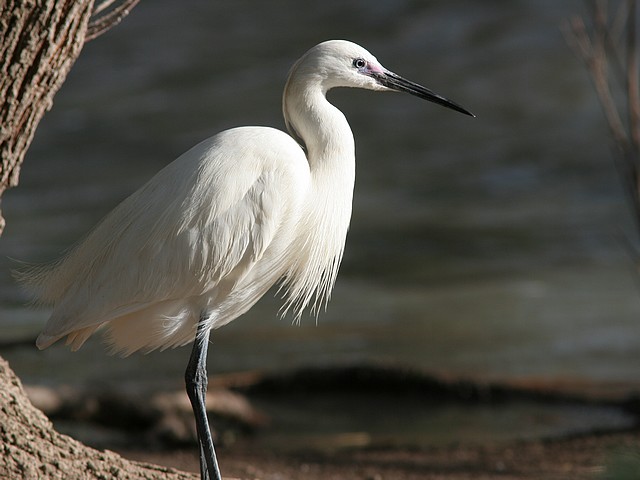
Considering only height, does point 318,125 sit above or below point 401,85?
below

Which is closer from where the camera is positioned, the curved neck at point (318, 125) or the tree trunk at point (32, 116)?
the tree trunk at point (32, 116)

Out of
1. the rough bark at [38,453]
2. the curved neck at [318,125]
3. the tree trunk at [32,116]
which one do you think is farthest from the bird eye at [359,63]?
the rough bark at [38,453]

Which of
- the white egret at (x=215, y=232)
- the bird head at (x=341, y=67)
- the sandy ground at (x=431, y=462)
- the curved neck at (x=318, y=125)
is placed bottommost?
the sandy ground at (x=431, y=462)

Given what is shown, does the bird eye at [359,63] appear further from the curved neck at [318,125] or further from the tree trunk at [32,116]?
the tree trunk at [32,116]

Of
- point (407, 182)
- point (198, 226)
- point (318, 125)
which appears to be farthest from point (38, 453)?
point (407, 182)

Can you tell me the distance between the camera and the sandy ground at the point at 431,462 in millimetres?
4680

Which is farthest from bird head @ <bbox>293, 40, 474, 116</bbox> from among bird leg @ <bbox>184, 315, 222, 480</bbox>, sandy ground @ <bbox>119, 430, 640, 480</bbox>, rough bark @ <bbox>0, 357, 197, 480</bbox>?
sandy ground @ <bbox>119, 430, 640, 480</bbox>

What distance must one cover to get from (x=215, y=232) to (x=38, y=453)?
0.91 meters

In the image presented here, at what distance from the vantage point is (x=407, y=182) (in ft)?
41.8

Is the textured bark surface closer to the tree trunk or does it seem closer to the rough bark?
the tree trunk

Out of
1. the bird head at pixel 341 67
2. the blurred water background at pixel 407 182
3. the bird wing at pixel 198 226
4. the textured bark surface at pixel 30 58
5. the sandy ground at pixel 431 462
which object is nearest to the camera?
the textured bark surface at pixel 30 58

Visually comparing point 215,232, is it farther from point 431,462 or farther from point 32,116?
point 431,462

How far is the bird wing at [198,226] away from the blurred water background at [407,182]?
122cm

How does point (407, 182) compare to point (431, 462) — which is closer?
point (431, 462)
